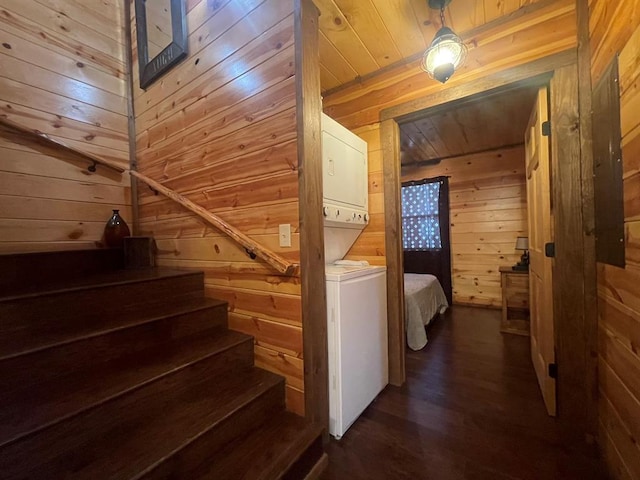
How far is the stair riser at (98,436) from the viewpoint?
30.8 inches

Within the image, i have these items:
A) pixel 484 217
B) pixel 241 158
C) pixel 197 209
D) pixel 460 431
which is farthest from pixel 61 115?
pixel 484 217

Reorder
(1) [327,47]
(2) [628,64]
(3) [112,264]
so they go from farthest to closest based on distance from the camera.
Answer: (3) [112,264] → (1) [327,47] → (2) [628,64]

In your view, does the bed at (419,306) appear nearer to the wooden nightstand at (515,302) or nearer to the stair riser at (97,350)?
the wooden nightstand at (515,302)

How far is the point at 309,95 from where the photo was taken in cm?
133

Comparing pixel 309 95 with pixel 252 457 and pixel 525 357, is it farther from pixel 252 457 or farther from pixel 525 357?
pixel 525 357

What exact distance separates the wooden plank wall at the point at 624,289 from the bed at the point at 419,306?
1.43m

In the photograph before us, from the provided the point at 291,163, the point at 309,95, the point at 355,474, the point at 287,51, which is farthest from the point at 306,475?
Result: the point at 287,51

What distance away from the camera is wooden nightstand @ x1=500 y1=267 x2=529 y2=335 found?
9.62 ft

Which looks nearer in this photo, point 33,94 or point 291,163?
point 291,163

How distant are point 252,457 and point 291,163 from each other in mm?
1318

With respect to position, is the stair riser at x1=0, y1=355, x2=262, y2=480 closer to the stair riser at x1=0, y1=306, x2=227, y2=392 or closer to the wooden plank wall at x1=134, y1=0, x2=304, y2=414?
the stair riser at x1=0, y1=306, x2=227, y2=392

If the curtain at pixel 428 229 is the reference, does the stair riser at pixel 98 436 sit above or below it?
below

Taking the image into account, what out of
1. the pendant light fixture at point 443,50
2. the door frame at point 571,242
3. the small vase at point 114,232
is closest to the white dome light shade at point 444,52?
the pendant light fixture at point 443,50

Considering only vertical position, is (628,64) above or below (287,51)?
below
